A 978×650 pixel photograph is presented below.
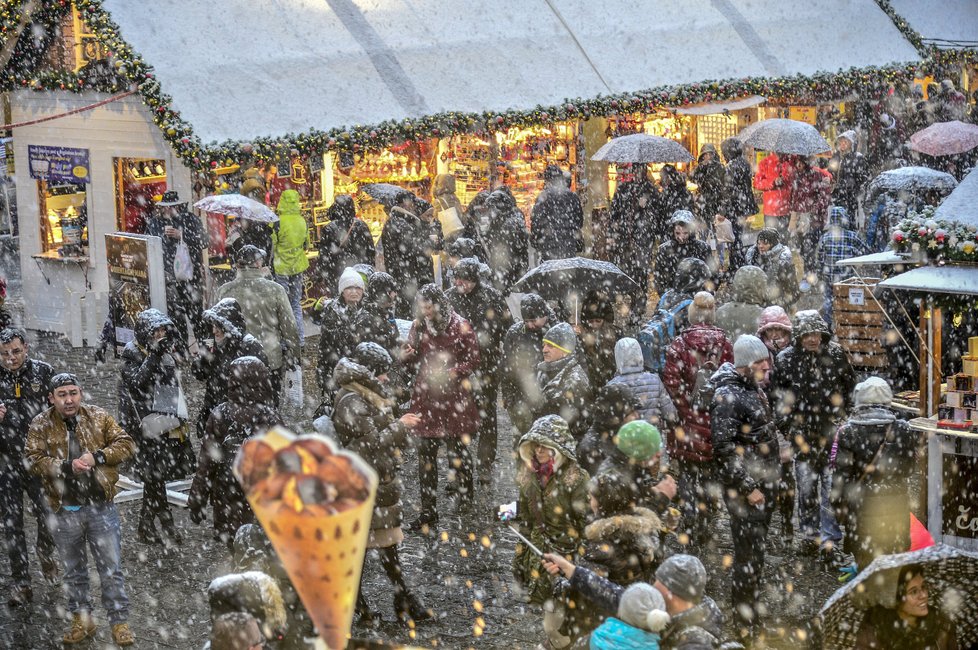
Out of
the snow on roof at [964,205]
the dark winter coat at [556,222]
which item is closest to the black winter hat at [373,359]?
the snow on roof at [964,205]

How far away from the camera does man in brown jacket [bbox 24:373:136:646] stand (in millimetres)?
7504

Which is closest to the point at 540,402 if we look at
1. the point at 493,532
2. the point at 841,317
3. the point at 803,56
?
the point at 493,532

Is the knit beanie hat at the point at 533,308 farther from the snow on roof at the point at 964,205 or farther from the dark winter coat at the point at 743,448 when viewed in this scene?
the snow on roof at the point at 964,205

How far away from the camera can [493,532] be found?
952 cm

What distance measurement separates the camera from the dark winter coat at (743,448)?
748cm

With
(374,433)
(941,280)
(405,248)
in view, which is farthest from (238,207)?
(941,280)

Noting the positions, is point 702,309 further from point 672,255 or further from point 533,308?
point 672,255

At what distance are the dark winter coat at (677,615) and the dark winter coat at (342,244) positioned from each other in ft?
30.0

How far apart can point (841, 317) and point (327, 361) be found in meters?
4.75

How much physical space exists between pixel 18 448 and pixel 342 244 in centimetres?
649

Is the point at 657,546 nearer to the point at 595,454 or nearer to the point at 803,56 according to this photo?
the point at 595,454

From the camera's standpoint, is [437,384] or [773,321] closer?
[773,321]

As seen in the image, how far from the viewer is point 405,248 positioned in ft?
47.2

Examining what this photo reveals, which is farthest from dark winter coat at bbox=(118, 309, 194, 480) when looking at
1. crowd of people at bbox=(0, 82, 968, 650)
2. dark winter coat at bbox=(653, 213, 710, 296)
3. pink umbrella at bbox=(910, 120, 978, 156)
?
pink umbrella at bbox=(910, 120, 978, 156)
